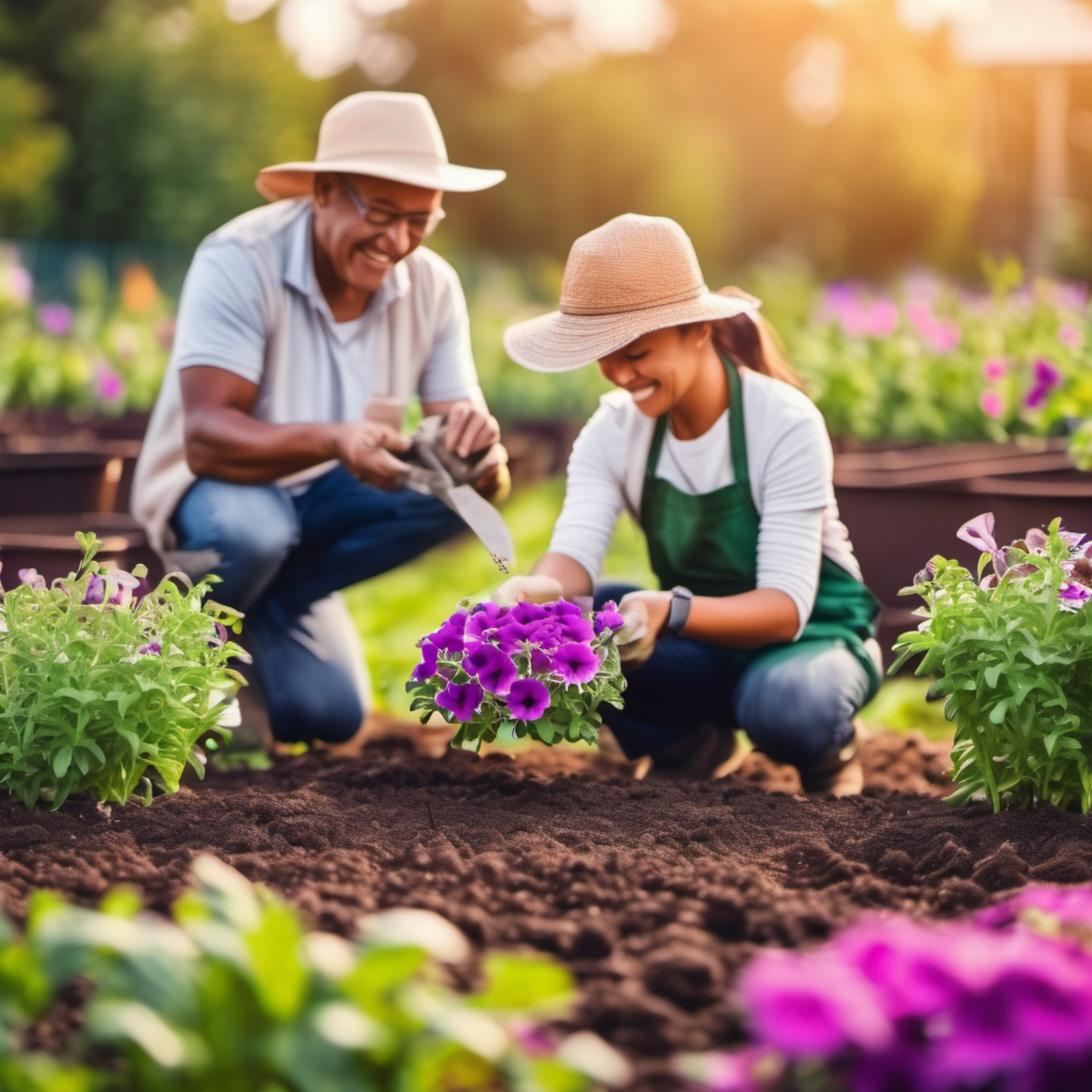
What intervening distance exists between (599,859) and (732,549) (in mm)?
950

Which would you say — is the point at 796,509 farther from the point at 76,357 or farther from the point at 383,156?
the point at 76,357

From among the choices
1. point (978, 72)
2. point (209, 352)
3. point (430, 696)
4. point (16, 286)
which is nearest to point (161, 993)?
point (430, 696)

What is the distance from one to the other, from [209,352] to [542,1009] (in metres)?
2.21

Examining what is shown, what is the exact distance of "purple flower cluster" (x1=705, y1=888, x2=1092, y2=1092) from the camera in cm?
119

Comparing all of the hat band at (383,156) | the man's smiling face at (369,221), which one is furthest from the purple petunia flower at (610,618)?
the hat band at (383,156)

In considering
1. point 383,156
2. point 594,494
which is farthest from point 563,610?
point 383,156

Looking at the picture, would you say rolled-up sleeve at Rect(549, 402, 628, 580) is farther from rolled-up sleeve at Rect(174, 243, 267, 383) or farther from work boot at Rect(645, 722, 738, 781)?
rolled-up sleeve at Rect(174, 243, 267, 383)

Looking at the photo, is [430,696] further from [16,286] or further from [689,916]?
[16,286]

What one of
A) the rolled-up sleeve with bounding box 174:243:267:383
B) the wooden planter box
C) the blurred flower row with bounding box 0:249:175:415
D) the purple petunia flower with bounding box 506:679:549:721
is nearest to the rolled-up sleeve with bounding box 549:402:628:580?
the purple petunia flower with bounding box 506:679:549:721

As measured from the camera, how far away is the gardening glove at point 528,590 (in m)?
2.61

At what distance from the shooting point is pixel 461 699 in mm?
2518

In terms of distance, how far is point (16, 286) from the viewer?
23.7 feet

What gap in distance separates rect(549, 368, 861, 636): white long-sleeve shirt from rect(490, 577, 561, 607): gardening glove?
154 millimetres

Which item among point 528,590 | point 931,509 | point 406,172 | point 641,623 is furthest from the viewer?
point 931,509
